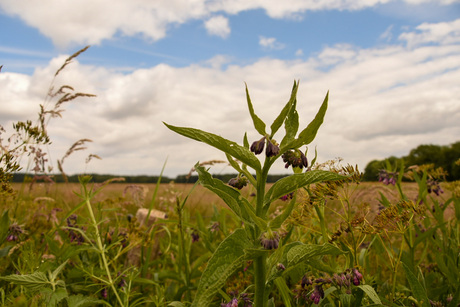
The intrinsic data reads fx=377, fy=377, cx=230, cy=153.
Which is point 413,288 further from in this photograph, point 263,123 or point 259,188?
point 263,123

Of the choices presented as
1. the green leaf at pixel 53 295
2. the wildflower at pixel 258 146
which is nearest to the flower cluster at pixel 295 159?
the wildflower at pixel 258 146

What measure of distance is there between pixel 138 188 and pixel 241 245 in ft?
12.4

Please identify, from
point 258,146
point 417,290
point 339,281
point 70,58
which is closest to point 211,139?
point 258,146

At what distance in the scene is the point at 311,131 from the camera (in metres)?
1.41

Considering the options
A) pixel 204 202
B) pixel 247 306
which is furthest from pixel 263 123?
pixel 204 202

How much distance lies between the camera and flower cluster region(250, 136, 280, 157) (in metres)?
1.40

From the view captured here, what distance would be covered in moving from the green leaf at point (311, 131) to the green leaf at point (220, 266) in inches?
15.7

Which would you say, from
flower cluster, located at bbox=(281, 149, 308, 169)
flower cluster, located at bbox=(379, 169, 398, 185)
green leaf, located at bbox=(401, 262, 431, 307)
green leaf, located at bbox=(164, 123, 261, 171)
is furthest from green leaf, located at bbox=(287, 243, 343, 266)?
flower cluster, located at bbox=(379, 169, 398, 185)

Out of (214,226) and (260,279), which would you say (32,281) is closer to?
(260,279)

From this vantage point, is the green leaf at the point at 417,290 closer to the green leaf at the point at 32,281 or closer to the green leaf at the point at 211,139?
the green leaf at the point at 211,139

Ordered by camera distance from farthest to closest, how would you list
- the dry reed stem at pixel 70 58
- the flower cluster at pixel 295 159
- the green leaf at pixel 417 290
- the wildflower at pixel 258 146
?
the dry reed stem at pixel 70 58
the green leaf at pixel 417 290
the flower cluster at pixel 295 159
the wildflower at pixel 258 146

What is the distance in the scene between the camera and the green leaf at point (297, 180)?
4.54 feet

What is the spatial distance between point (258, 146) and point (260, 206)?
0.75 ft

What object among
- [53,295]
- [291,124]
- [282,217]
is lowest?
[53,295]
